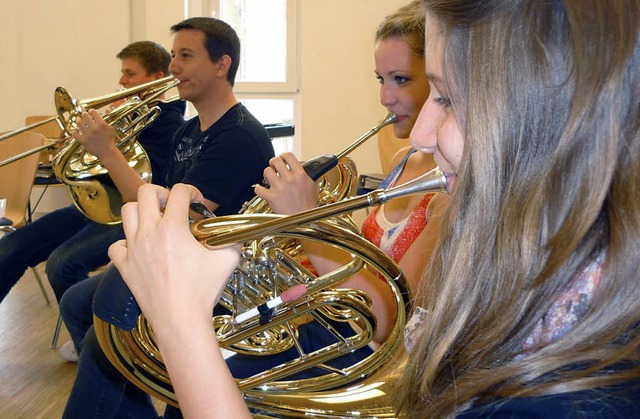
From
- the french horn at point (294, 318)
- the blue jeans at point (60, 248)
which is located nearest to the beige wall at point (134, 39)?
the blue jeans at point (60, 248)

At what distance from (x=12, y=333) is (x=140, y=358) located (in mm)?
2157

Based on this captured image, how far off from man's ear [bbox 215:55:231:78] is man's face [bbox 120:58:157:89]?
2.40ft

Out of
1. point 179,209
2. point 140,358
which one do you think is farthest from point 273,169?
point 179,209

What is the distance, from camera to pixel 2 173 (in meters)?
3.16

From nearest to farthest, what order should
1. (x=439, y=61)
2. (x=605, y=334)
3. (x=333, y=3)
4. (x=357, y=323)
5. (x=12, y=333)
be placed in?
(x=605, y=334) → (x=439, y=61) → (x=357, y=323) → (x=12, y=333) → (x=333, y=3)

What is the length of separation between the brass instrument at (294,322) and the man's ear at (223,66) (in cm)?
122

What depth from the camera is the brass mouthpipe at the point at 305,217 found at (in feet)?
2.66

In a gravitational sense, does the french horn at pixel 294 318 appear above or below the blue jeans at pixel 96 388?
above

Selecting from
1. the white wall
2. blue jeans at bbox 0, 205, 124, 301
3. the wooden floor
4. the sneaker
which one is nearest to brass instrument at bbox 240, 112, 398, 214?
blue jeans at bbox 0, 205, 124, 301

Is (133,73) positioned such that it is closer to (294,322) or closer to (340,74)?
(340,74)

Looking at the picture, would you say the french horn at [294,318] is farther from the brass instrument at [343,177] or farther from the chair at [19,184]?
the chair at [19,184]

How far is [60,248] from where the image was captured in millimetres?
2449

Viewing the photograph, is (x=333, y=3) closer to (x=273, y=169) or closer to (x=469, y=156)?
(x=273, y=169)

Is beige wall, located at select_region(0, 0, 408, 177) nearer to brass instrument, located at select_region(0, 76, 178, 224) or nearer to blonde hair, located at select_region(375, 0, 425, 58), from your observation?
brass instrument, located at select_region(0, 76, 178, 224)
